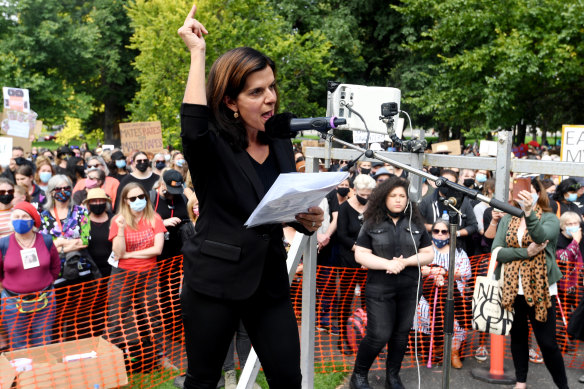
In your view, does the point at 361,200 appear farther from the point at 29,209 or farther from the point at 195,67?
the point at 195,67

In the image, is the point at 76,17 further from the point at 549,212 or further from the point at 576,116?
the point at 549,212

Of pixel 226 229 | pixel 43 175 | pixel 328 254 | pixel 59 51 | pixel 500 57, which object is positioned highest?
pixel 59 51

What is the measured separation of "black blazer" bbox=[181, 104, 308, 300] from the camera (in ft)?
7.37

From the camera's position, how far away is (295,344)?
2408 mm

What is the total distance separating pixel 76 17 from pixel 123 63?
3.91 metres

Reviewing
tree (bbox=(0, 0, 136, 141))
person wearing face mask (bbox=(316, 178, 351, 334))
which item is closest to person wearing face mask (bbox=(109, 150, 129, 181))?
person wearing face mask (bbox=(316, 178, 351, 334))

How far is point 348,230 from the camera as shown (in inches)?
274

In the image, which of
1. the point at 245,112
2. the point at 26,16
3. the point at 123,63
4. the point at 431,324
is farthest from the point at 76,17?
the point at 245,112

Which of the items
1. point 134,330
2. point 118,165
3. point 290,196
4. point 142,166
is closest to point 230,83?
point 290,196

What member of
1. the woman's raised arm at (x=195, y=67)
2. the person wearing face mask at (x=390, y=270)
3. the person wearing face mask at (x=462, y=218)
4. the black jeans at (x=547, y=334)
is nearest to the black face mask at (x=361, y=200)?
the person wearing face mask at (x=462, y=218)

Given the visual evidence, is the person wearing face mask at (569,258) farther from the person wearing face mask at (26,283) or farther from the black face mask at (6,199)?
the black face mask at (6,199)

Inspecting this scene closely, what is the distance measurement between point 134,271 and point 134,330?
580 mm

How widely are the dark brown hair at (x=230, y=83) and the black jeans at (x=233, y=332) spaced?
A: 63cm

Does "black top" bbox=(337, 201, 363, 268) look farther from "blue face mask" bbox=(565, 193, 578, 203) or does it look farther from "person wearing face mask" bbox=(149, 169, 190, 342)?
"blue face mask" bbox=(565, 193, 578, 203)
